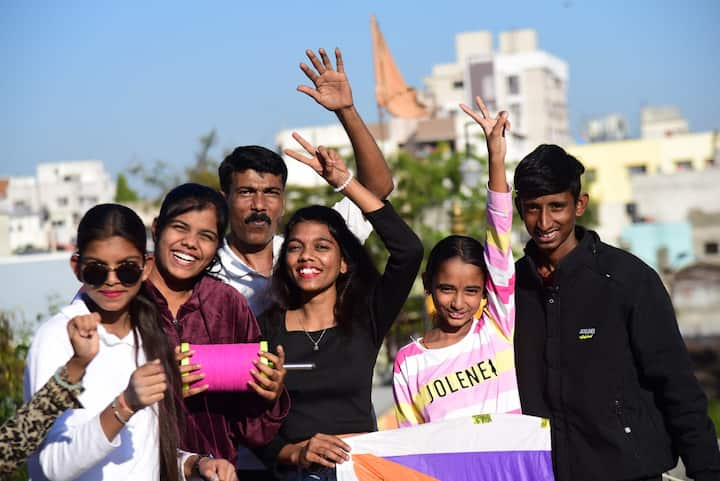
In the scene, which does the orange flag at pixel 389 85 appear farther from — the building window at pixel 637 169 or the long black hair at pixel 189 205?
the building window at pixel 637 169

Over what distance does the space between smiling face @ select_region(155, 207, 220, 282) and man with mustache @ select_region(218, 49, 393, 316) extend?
0.50 m

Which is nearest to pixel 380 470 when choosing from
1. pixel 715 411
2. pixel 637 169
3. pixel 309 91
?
pixel 309 91

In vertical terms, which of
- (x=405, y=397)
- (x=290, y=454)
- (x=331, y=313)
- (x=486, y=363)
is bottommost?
(x=290, y=454)

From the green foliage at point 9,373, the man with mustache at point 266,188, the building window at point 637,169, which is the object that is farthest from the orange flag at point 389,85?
the building window at point 637,169

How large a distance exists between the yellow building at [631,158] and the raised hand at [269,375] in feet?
198

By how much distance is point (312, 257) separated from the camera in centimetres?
475

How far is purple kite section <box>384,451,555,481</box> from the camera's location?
4637 mm

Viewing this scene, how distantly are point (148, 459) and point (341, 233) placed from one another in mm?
1464

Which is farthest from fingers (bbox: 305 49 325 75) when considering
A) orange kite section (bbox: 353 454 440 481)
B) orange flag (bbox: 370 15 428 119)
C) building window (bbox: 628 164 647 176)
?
building window (bbox: 628 164 647 176)

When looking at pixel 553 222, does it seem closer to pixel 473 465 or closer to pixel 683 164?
pixel 473 465

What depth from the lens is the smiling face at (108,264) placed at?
388 cm

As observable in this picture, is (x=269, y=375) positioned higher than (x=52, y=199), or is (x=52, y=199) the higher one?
(x=52, y=199)

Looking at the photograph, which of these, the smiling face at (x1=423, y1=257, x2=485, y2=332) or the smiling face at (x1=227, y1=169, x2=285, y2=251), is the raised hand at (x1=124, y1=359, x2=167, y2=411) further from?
the smiling face at (x1=227, y1=169, x2=285, y2=251)

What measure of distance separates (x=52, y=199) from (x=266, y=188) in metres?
80.3
